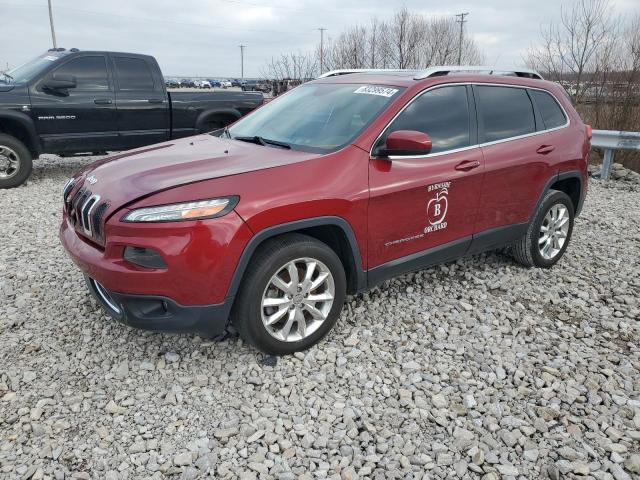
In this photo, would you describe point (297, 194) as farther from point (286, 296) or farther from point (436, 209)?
point (436, 209)

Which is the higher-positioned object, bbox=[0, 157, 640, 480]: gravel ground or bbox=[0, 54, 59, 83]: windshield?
bbox=[0, 54, 59, 83]: windshield

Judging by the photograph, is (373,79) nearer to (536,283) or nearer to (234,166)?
(234,166)

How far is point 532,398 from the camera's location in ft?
9.55

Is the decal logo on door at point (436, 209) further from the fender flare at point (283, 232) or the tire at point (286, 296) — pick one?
the tire at point (286, 296)

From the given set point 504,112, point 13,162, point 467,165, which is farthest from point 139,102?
point 467,165

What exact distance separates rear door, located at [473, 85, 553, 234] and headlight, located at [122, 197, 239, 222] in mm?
2162

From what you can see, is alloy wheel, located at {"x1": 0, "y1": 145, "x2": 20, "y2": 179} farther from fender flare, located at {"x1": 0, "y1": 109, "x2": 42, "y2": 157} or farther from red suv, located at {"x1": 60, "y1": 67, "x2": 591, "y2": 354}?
red suv, located at {"x1": 60, "y1": 67, "x2": 591, "y2": 354}

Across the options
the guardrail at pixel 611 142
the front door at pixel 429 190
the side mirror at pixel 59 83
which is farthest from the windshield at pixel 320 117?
the guardrail at pixel 611 142

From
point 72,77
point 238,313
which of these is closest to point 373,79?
point 238,313

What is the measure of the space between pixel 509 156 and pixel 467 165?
20.7 inches

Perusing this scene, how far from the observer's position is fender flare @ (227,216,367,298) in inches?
111

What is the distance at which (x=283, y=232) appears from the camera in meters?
2.95

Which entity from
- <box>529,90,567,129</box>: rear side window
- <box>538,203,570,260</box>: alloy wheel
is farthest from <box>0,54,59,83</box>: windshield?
<box>538,203,570,260</box>: alloy wheel

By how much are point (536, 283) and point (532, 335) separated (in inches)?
38.2
